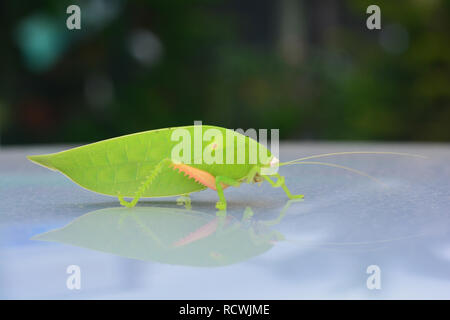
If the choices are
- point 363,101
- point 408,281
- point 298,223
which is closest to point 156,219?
point 298,223

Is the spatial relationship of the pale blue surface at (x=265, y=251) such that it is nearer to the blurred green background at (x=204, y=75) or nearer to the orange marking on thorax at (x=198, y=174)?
the orange marking on thorax at (x=198, y=174)

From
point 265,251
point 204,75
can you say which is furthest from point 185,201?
point 204,75

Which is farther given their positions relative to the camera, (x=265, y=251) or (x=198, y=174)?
(x=198, y=174)

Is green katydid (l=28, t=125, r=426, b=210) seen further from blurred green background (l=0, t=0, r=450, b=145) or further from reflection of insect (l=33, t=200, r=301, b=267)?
blurred green background (l=0, t=0, r=450, b=145)

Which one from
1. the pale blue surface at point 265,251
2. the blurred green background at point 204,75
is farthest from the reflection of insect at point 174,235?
the blurred green background at point 204,75

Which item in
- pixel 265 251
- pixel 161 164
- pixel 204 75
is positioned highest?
pixel 204 75

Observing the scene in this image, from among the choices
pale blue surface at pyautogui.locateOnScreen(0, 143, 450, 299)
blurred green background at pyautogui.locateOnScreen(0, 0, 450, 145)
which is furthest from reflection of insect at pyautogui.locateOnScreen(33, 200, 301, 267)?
blurred green background at pyautogui.locateOnScreen(0, 0, 450, 145)

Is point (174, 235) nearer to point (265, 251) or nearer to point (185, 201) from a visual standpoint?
point (265, 251)
